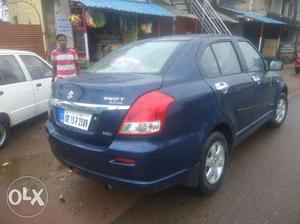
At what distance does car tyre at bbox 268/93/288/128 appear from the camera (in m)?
5.31

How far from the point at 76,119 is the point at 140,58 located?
1.04 meters

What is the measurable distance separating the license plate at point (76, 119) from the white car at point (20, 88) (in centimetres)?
210

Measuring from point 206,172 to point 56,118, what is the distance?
165 cm

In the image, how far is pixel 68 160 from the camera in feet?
9.73

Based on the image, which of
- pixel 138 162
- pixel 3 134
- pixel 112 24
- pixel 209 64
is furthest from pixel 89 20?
pixel 138 162

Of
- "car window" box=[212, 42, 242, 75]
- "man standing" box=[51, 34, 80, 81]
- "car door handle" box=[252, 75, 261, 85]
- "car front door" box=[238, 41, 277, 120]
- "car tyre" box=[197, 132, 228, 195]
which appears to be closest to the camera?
"car tyre" box=[197, 132, 228, 195]

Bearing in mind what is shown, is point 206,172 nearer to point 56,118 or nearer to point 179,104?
point 179,104

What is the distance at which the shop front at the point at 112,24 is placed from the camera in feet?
33.6

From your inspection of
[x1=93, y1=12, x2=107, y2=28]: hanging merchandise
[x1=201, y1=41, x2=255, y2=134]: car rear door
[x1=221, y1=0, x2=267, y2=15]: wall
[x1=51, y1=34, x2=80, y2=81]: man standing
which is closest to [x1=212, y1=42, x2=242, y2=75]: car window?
[x1=201, y1=41, x2=255, y2=134]: car rear door

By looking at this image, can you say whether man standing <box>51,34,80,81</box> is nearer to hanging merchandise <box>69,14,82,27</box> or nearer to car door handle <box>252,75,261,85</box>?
car door handle <box>252,75,261,85</box>

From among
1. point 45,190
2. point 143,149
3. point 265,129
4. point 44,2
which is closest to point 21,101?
point 45,190

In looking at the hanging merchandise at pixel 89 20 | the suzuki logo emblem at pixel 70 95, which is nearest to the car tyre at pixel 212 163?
the suzuki logo emblem at pixel 70 95

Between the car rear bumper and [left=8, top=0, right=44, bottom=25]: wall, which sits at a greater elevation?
[left=8, top=0, right=44, bottom=25]: wall

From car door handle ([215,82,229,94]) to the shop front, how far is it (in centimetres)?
719
